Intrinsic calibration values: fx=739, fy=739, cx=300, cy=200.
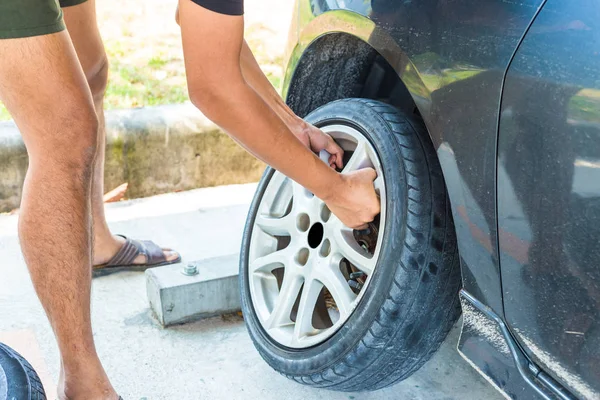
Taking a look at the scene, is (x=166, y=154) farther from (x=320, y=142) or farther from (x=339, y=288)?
(x=339, y=288)

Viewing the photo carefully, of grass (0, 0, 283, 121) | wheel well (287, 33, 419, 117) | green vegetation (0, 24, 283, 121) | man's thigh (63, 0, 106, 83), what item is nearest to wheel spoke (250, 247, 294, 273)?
wheel well (287, 33, 419, 117)

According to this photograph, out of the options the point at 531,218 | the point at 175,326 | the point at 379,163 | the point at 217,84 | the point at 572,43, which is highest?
the point at 572,43

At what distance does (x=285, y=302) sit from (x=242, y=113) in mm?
722

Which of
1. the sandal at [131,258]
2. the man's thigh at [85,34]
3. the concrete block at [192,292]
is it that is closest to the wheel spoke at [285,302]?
the concrete block at [192,292]

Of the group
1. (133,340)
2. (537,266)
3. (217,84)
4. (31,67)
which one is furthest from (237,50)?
(133,340)

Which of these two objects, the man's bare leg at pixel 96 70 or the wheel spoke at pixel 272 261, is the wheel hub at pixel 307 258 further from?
the man's bare leg at pixel 96 70

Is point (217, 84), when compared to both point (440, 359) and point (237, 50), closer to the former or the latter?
point (237, 50)

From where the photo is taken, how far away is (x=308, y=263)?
2.27 metres

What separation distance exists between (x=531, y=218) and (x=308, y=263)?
0.89 meters

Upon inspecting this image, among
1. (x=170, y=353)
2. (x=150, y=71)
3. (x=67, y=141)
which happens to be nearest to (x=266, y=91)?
(x=67, y=141)

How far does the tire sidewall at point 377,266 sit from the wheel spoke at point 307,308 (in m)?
0.07

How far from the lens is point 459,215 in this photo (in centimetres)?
172

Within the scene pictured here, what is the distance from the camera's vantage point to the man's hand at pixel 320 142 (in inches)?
90.8

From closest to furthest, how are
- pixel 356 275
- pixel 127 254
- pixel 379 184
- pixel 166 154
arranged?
pixel 379 184 < pixel 356 275 < pixel 127 254 < pixel 166 154
